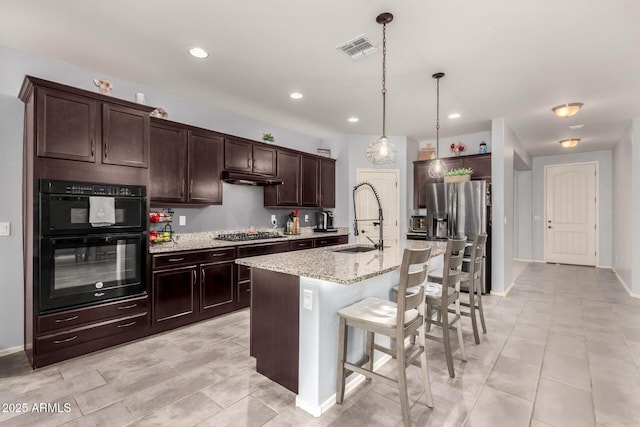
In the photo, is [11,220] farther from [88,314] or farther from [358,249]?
[358,249]

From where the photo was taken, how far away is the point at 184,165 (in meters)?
3.68

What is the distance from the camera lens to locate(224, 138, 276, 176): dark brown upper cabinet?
13.6 feet

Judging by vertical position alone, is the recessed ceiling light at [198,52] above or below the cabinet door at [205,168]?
above

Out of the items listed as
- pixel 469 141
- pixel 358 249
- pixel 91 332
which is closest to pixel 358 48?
pixel 358 249

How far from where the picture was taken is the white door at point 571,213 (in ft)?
23.2

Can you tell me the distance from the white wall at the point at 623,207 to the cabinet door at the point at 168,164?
252 inches

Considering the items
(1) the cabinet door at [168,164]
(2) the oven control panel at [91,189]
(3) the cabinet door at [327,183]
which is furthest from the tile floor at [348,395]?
(3) the cabinet door at [327,183]

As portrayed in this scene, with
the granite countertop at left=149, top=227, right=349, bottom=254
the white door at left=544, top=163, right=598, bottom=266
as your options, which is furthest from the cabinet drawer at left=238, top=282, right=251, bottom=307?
the white door at left=544, top=163, right=598, bottom=266

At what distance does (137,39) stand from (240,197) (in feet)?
7.79

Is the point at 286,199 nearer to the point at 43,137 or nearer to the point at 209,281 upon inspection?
the point at 209,281

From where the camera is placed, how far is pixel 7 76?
2748 mm

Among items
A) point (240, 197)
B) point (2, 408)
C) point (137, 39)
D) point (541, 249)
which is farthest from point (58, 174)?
point (541, 249)

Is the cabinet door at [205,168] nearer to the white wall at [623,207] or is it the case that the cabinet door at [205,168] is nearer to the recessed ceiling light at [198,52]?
the recessed ceiling light at [198,52]

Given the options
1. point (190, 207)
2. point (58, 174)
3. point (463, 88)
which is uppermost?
point (463, 88)
